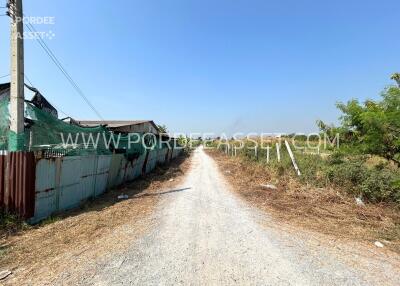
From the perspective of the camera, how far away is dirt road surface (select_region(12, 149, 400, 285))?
3.96m

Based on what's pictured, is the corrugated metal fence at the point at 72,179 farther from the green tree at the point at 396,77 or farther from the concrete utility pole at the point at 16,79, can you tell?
the green tree at the point at 396,77

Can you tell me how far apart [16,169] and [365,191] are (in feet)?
30.7

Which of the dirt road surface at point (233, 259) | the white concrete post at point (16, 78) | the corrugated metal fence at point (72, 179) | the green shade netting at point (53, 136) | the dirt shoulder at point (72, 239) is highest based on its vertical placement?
the white concrete post at point (16, 78)

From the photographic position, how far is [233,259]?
4.61m

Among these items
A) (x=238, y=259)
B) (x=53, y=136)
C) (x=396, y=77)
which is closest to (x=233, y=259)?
(x=238, y=259)

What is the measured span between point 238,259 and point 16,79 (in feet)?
21.4

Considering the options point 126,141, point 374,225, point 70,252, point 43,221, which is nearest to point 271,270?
point 70,252

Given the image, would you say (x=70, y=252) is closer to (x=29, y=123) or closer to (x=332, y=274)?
(x=29, y=123)

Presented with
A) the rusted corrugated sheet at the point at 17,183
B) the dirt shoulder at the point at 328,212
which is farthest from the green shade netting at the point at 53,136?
the dirt shoulder at the point at 328,212

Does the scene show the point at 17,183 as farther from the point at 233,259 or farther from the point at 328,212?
the point at 328,212

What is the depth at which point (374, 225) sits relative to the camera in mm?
6574

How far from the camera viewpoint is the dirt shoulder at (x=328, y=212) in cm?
604

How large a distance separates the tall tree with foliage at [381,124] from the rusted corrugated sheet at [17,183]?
8.31 m

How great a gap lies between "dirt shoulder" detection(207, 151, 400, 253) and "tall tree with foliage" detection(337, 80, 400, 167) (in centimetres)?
164
